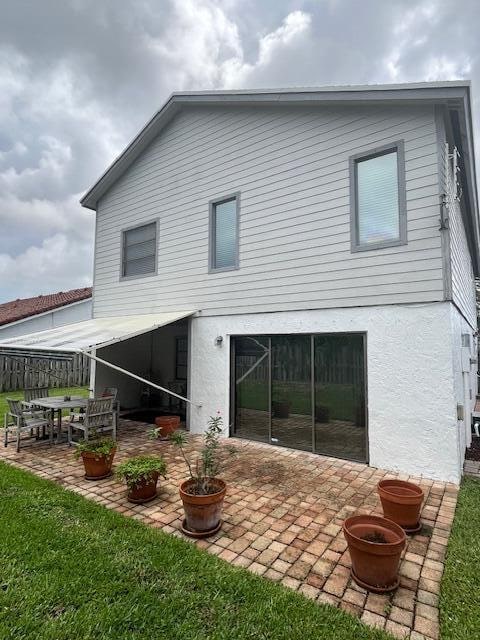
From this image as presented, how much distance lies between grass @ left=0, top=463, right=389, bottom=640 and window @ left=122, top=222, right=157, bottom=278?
9.78 meters

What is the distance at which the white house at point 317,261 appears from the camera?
25.4 ft

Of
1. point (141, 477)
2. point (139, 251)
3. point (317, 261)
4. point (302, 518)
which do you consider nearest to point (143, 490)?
point (141, 477)

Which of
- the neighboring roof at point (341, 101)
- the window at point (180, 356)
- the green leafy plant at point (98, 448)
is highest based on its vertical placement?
the neighboring roof at point (341, 101)

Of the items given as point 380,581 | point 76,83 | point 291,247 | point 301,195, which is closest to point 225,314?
point 291,247

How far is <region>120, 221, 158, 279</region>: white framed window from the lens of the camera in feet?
44.6

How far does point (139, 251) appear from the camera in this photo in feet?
46.1

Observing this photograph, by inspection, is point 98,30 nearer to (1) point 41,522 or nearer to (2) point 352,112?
(2) point 352,112

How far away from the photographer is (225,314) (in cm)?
1114

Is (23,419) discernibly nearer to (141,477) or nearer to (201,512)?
(141,477)

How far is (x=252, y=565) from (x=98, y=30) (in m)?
17.2

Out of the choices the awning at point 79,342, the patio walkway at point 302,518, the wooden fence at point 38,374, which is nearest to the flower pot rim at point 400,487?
the patio walkway at point 302,518

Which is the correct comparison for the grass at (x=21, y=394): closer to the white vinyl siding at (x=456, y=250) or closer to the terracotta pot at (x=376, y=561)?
the terracotta pot at (x=376, y=561)

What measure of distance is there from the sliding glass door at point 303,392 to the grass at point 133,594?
5.07 m

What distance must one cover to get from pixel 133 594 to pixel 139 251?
1197 cm
